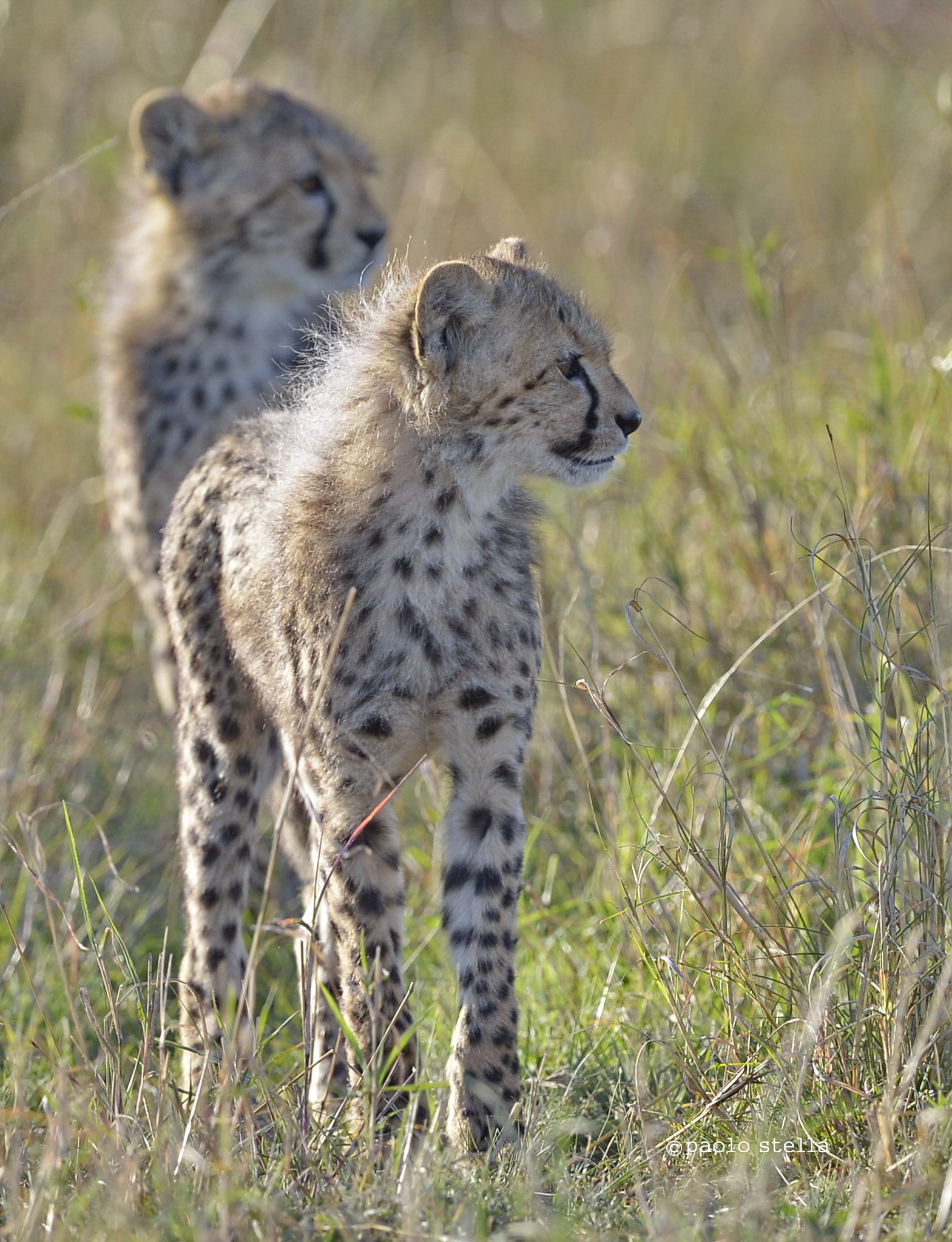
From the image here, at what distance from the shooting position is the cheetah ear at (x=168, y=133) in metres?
4.35

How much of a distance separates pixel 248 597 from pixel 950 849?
131 centimetres

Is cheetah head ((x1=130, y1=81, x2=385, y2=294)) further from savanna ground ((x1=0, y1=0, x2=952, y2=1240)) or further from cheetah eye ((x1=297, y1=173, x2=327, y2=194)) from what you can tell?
savanna ground ((x1=0, y1=0, x2=952, y2=1240))

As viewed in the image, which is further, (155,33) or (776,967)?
(155,33)

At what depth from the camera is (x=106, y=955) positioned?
124 inches

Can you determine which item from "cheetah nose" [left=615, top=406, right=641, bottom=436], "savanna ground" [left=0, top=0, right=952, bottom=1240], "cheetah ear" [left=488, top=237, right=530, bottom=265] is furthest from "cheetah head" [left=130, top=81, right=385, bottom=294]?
"cheetah nose" [left=615, top=406, right=641, bottom=436]

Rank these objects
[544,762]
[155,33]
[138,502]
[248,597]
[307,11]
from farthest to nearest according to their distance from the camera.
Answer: [307,11]
[155,33]
[138,502]
[544,762]
[248,597]

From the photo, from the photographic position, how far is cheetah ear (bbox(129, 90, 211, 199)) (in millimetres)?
4348

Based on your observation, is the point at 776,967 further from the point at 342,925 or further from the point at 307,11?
the point at 307,11

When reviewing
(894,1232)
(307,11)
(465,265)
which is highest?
(307,11)

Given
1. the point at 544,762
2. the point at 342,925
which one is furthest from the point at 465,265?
the point at 544,762

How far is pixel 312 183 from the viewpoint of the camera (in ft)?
14.5

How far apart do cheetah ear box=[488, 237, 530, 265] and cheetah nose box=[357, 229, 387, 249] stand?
4.64 ft

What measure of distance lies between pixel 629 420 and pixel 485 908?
35.2 inches

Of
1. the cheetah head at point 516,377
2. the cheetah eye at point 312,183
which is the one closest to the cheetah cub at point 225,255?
the cheetah eye at point 312,183
